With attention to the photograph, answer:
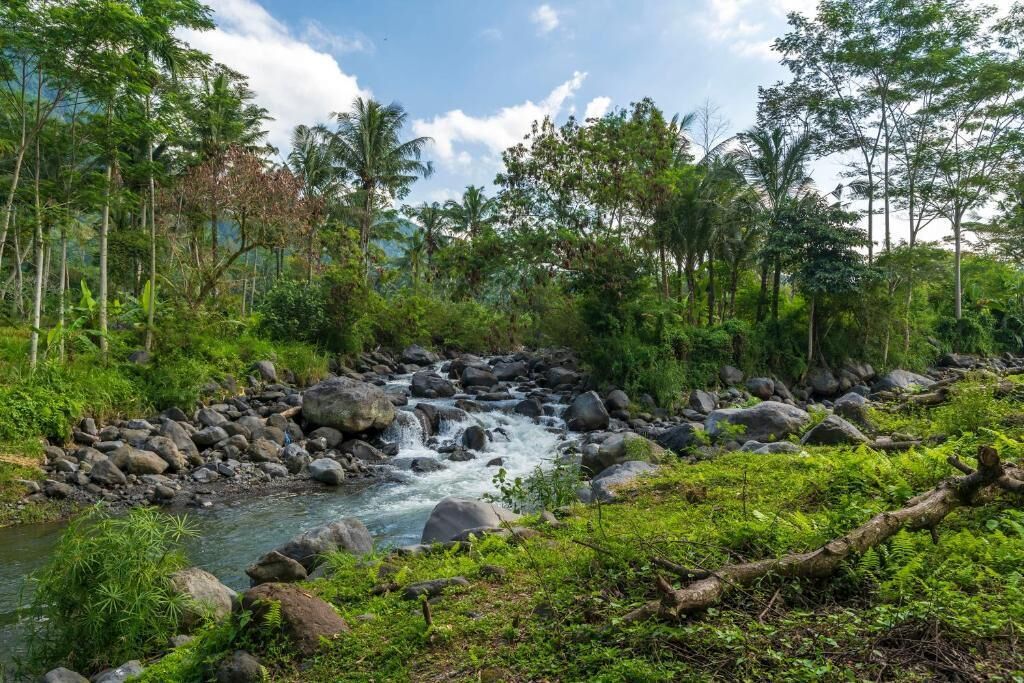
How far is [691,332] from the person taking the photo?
708 inches

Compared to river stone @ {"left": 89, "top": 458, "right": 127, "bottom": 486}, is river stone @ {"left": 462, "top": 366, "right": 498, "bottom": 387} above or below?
above

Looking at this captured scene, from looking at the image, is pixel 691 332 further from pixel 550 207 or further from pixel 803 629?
pixel 803 629

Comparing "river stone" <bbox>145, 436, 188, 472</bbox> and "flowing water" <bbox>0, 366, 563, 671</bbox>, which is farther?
"river stone" <bbox>145, 436, 188, 472</bbox>

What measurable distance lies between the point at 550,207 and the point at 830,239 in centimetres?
869

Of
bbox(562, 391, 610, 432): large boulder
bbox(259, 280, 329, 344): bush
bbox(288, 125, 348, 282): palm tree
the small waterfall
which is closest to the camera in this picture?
the small waterfall

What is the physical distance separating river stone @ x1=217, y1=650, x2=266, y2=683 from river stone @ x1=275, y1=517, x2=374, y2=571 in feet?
7.12

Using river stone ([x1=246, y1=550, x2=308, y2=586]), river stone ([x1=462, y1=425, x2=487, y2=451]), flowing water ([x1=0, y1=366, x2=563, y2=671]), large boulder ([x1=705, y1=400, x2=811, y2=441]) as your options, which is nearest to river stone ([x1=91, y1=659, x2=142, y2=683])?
flowing water ([x1=0, y1=366, x2=563, y2=671])

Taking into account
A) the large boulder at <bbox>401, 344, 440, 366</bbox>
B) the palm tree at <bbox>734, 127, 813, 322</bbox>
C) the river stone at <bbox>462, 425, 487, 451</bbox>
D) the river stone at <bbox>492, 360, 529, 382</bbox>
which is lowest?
the river stone at <bbox>462, 425, 487, 451</bbox>

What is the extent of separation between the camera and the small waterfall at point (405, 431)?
13.3 meters

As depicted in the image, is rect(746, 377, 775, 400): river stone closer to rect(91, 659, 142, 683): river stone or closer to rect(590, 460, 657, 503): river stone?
rect(590, 460, 657, 503): river stone

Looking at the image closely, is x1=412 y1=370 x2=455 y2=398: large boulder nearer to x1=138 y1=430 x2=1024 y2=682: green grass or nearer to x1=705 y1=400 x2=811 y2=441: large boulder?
x1=705 y1=400 x2=811 y2=441: large boulder

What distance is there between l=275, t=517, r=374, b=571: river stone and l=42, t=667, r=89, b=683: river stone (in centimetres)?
196

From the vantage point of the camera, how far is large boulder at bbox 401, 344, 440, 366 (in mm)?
21359

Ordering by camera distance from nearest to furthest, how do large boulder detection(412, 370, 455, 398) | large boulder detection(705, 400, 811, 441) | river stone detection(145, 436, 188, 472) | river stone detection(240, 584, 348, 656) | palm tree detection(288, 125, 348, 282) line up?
river stone detection(240, 584, 348, 656)
large boulder detection(705, 400, 811, 441)
river stone detection(145, 436, 188, 472)
large boulder detection(412, 370, 455, 398)
palm tree detection(288, 125, 348, 282)
